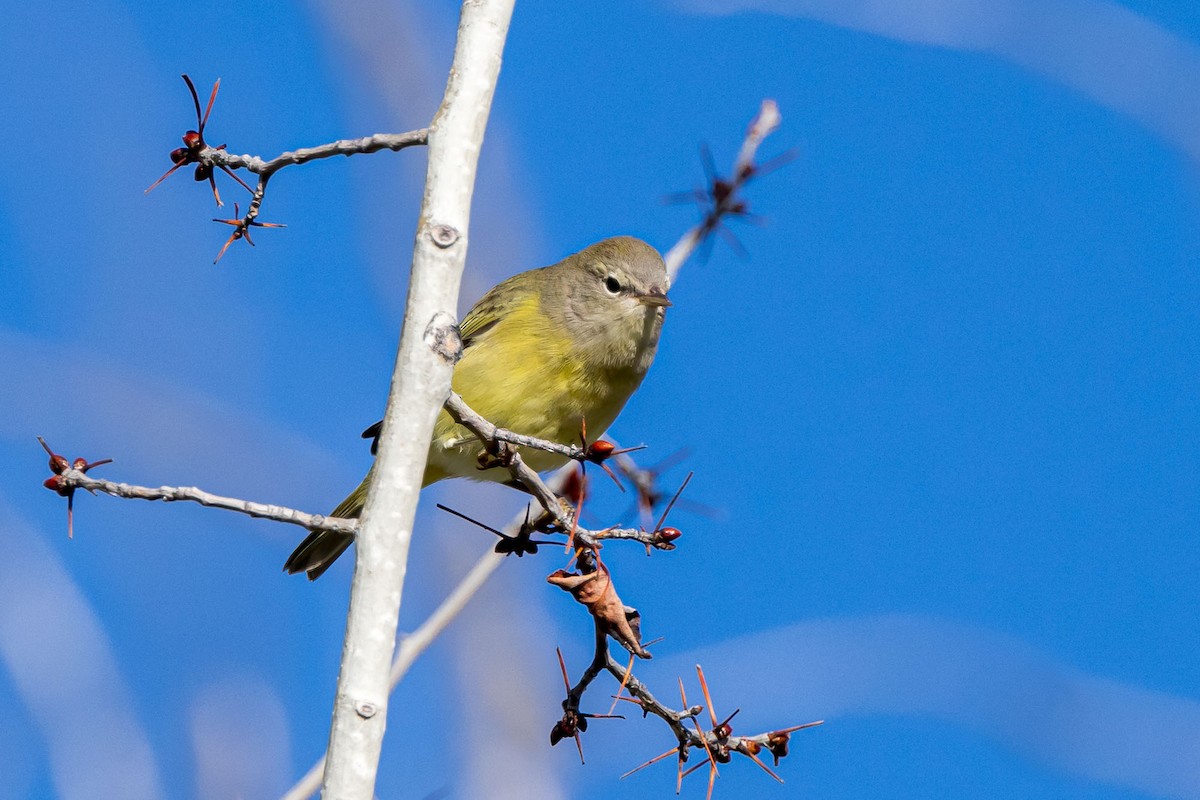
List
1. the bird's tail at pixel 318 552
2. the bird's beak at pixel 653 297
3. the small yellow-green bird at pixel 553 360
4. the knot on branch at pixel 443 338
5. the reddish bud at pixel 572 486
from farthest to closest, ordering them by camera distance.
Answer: the bird's tail at pixel 318 552, the bird's beak at pixel 653 297, the small yellow-green bird at pixel 553 360, the reddish bud at pixel 572 486, the knot on branch at pixel 443 338

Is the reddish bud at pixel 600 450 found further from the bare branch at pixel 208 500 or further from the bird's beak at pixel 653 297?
the bird's beak at pixel 653 297

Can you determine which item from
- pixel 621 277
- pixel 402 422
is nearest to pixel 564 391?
pixel 621 277

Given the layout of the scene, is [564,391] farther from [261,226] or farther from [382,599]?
[382,599]

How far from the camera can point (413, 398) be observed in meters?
3.19

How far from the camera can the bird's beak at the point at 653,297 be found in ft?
21.9

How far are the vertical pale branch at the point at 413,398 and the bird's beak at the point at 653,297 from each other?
3.18 metres

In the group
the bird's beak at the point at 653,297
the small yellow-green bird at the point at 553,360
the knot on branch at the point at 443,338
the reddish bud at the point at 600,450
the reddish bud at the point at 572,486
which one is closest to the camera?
the knot on branch at the point at 443,338

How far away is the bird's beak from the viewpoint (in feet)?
21.9

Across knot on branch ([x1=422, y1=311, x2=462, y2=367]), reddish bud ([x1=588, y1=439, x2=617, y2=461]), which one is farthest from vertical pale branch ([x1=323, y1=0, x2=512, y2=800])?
reddish bud ([x1=588, y1=439, x2=617, y2=461])

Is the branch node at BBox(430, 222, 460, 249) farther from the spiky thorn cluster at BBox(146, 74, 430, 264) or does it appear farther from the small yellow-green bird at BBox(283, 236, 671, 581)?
the small yellow-green bird at BBox(283, 236, 671, 581)

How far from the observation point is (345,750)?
2.85 m

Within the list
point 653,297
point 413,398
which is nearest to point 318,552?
point 653,297

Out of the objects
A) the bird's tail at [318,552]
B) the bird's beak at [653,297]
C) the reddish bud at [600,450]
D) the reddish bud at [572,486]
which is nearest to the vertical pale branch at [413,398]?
the reddish bud at [600,450]

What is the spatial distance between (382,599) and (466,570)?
2.43 m
